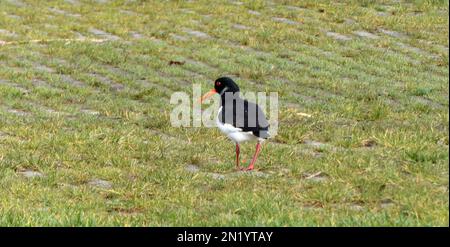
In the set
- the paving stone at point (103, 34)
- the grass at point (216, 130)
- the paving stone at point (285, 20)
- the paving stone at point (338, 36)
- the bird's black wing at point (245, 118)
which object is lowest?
the paving stone at point (103, 34)

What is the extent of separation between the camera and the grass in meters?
6.11

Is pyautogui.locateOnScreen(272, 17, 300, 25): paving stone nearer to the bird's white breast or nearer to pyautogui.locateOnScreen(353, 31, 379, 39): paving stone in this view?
pyautogui.locateOnScreen(353, 31, 379, 39): paving stone

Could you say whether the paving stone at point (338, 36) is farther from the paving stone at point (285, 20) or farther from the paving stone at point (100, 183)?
the paving stone at point (100, 183)

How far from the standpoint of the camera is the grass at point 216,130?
240 inches

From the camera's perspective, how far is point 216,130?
955 centimetres

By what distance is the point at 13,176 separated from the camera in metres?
7.53

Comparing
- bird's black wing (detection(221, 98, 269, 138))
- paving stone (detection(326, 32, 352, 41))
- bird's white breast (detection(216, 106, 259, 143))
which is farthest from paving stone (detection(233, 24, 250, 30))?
bird's white breast (detection(216, 106, 259, 143))

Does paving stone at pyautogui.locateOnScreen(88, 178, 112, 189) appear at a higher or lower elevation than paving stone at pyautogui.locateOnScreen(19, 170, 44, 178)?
higher

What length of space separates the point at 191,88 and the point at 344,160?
5.13 meters

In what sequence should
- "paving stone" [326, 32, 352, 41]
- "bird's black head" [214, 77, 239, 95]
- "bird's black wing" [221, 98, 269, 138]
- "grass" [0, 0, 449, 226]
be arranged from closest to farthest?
"grass" [0, 0, 449, 226], "bird's black wing" [221, 98, 269, 138], "bird's black head" [214, 77, 239, 95], "paving stone" [326, 32, 352, 41]

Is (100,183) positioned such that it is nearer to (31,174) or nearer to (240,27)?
(31,174)

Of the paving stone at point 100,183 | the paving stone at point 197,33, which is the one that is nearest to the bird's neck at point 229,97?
the paving stone at point 100,183

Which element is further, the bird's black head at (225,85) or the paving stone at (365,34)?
the paving stone at (365,34)

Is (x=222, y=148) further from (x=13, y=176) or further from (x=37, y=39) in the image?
(x=37, y=39)
